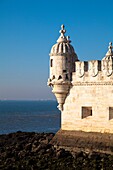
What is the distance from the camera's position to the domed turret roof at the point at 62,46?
89.1 ft

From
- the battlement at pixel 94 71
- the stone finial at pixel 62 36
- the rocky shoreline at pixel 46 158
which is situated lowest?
the rocky shoreline at pixel 46 158

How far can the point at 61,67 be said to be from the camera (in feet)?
88.9

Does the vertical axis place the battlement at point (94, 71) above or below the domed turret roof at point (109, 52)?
below

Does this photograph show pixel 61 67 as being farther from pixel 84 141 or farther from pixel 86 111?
pixel 84 141

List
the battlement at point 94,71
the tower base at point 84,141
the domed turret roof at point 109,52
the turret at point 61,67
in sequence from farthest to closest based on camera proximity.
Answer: the domed turret roof at point 109,52, the turret at point 61,67, the battlement at point 94,71, the tower base at point 84,141

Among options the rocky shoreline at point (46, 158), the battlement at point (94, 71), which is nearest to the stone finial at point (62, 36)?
the battlement at point (94, 71)

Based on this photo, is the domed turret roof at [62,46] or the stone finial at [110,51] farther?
the stone finial at [110,51]

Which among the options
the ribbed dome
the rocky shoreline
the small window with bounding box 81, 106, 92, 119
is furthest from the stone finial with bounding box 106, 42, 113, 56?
the rocky shoreline

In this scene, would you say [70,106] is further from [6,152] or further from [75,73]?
[6,152]

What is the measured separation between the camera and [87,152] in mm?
25562

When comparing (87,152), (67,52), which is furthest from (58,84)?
(87,152)

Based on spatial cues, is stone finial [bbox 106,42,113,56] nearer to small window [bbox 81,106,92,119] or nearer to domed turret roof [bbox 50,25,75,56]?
domed turret roof [bbox 50,25,75,56]

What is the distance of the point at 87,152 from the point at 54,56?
279 inches

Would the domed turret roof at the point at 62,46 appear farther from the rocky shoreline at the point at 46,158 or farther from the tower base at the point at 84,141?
the rocky shoreline at the point at 46,158
